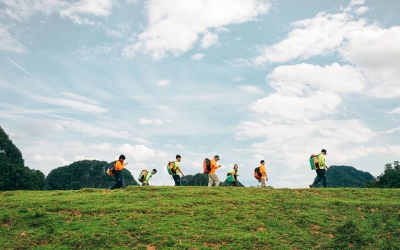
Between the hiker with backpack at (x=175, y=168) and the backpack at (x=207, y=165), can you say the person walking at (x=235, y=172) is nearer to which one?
the backpack at (x=207, y=165)

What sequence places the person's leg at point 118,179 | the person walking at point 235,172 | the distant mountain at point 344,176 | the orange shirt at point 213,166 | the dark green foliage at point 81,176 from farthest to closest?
the distant mountain at point 344,176 → the dark green foliage at point 81,176 → the person walking at point 235,172 → the orange shirt at point 213,166 → the person's leg at point 118,179

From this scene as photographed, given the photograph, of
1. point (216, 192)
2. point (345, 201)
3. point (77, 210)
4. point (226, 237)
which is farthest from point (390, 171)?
point (77, 210)

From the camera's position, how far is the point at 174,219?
13.9m

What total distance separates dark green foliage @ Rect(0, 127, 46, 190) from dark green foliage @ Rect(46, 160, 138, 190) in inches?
646

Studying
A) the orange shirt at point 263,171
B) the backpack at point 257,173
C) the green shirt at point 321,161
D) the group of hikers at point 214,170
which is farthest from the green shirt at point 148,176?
the green shirt at point 321,161

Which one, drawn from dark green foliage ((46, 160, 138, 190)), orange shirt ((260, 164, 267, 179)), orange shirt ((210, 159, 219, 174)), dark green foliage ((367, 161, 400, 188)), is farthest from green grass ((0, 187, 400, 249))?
dark green foliage ((46, 160, 138, 190))

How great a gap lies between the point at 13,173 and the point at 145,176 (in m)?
24.8

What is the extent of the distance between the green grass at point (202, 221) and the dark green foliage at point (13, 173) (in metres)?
24.8

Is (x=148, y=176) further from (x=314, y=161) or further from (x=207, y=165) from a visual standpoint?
(x=314, y=161)

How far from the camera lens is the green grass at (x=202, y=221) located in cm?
1220

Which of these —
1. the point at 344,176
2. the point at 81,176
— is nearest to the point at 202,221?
the point at 81,176

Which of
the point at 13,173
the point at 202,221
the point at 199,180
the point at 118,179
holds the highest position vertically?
the point at 199,180

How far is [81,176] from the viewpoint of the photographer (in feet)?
203

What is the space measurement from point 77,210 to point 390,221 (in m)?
13.3
